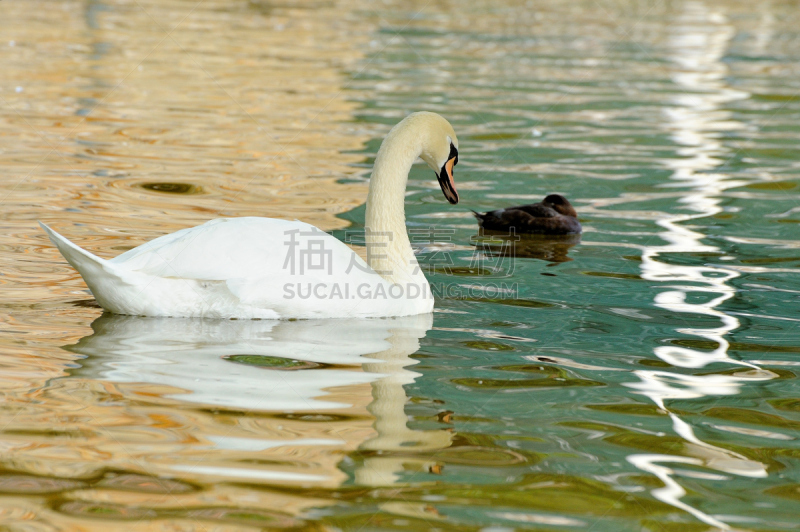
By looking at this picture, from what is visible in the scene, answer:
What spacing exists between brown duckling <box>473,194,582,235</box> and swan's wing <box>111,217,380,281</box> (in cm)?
344

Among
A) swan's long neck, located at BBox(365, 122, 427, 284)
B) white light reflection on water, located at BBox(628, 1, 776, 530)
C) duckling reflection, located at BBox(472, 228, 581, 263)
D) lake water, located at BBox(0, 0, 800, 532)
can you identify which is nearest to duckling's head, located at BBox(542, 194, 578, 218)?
duckling reflection, located at BBox(472, 228, 581, 263)

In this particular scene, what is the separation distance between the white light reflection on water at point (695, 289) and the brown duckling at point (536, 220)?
84 cm

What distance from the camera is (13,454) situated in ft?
13.6

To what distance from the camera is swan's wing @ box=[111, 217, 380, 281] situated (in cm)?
586

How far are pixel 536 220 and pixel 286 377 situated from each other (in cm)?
447

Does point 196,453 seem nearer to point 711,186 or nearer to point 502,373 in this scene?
point 502,373

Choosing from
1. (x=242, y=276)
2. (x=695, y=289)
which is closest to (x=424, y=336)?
(x=242, y=276)

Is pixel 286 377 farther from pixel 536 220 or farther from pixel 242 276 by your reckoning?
pixel 536 220

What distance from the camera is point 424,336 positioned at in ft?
20.2

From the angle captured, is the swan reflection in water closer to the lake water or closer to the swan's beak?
the lake water

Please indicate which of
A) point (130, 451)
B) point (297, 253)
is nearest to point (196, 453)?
point (130, 451)

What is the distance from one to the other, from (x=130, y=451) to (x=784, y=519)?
261 centimetres

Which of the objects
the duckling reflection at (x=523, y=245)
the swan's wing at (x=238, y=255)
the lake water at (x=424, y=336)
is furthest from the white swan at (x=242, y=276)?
the duckling reflection at (x=523, y=245)

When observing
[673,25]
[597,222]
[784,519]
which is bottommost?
[784,519]
